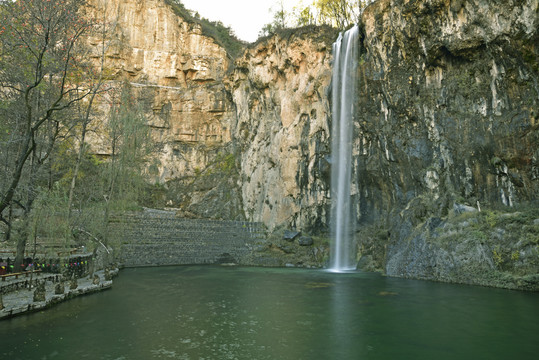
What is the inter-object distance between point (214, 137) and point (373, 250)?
27.4 meters

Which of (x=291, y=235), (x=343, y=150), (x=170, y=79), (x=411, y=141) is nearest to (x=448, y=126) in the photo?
(x=411, y=141)

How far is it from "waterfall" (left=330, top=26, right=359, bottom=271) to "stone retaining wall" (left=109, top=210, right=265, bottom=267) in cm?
712

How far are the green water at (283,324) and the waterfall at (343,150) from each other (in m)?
10.1

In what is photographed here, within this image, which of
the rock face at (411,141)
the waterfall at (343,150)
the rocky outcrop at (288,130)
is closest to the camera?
the rock face at (411,141)

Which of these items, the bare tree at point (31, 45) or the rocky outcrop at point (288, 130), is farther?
the rocky outcrop at point (288, 130)

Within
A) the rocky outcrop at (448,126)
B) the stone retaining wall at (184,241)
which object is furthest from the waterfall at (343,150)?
the stone retaining wall at (184,241)

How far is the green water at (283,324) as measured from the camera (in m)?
8.44

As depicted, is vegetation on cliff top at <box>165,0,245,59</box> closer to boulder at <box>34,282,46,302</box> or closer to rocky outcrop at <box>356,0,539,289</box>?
rocky outcrop at <box>356,0,539,289</box>

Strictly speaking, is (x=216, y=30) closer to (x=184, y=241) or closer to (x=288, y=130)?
(x=288, y=130)

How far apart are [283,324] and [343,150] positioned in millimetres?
19657

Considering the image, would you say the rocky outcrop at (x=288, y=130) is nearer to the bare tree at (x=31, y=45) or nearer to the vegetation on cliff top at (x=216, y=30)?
the vegetation on cliff top at (x=216, y=30)

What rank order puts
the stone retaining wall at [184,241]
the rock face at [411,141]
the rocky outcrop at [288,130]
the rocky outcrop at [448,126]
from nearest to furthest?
1. the rocky outcrop at [448,126]
2. the rock face at [411,141]
3. the stone retaining wall at [184,241]
4. the rocky outcrop at [288,130]

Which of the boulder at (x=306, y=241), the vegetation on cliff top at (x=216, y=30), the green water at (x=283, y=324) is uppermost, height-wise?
the vegetation on cliff top at (x=216, y=30)

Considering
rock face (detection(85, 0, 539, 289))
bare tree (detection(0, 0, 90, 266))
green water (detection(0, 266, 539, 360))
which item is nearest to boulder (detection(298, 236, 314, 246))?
rock face (detection(85, 0, 539, 289))
